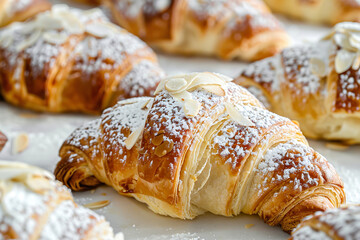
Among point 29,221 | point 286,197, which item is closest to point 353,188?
point 286,197

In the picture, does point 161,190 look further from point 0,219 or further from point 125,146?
point 0,219

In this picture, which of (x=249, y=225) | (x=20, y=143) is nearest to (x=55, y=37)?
(x=20, y=143)

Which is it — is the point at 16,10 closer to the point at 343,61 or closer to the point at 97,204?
the point at 97,204

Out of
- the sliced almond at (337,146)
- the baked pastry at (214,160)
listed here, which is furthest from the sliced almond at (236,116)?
the sliced almond at (337,146)

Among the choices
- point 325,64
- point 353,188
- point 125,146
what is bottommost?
point 353,188

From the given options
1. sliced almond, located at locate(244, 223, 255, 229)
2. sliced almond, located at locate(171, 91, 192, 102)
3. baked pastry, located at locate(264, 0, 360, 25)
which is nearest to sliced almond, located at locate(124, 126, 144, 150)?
sliced almond, located at locate(171, 91, 192, 102)
